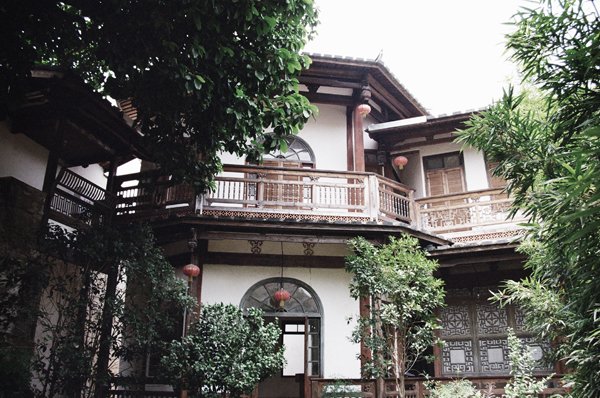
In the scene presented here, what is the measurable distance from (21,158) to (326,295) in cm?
597

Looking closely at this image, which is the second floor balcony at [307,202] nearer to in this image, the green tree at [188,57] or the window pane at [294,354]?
the green tree at [188,57]

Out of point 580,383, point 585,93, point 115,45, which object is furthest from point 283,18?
point 580,383

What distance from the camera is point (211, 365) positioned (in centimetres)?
722

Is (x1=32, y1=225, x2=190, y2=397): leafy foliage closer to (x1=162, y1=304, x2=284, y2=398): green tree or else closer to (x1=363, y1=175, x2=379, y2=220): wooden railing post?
(x1=162, y1=304, x2=284, y2=398): green tree

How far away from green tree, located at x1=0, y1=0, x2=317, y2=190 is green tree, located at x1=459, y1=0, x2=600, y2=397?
248 centimetres

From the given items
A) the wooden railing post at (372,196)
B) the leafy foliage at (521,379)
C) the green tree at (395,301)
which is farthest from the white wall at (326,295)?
the leafy foliage at (521,379)

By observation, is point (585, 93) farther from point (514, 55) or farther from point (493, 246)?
point (493, 246)

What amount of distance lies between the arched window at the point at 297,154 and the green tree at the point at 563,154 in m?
5.41

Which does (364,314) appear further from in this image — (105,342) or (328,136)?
(105,342)

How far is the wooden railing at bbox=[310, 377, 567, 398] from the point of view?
7602mm

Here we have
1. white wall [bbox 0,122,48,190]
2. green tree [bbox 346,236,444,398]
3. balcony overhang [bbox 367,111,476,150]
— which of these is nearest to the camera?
green tree [bbox 346,236,444,398]

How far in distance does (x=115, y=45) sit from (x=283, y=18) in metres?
1.97

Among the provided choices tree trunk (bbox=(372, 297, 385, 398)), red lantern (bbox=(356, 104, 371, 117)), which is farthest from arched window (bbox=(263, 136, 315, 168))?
tree trunk (bbox=(372, 297, 385, 398))

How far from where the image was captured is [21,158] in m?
9.50
